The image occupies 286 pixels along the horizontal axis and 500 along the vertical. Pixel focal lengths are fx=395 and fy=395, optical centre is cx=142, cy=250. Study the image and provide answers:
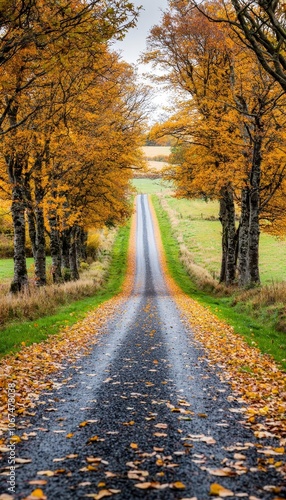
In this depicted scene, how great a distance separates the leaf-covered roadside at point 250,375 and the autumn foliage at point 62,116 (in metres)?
6.81

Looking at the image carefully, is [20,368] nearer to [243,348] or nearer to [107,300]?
[243,348]

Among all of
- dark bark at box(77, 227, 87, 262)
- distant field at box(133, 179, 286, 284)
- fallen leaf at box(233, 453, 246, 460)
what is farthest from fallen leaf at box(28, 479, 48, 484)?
dark bark at box(77, 227, 87, 262)

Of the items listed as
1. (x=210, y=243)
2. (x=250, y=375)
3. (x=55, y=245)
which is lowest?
(x=250, y=375)

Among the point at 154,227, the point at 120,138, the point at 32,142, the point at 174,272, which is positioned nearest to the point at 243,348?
the point at 32,142

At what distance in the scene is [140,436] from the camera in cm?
501

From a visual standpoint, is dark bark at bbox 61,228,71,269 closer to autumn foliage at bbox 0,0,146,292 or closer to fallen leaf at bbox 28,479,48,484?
autumn foliage at bbox 0,0,146,292

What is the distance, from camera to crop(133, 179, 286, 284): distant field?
34713 millimetres

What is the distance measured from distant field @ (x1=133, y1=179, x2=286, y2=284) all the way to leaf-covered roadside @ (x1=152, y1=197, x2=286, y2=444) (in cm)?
1242

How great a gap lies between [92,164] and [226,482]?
658 inches

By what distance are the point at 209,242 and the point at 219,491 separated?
43591 millimetres

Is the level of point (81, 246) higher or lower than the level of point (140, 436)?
higher

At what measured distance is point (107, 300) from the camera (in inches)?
817

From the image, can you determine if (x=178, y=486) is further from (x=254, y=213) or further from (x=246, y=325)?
(x=254, y=213)

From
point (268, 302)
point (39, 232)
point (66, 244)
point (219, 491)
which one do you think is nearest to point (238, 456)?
point (219, 491)
